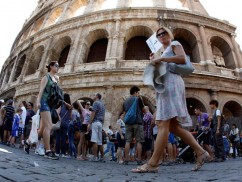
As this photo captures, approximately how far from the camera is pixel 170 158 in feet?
19.6

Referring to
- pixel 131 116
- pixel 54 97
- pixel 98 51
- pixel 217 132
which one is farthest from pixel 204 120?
pixel 98 51

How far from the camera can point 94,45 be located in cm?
1606

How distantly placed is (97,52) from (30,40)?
613 cm

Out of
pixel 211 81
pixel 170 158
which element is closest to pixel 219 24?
pixel 211 81

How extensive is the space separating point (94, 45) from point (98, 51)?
2.02ft

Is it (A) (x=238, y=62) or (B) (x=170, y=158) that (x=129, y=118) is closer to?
(B) (x=170, y=158)

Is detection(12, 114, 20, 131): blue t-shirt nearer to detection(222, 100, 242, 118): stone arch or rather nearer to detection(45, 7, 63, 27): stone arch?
detection(222, 100, 242, 118): stone arch

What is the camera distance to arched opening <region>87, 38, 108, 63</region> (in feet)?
51.3

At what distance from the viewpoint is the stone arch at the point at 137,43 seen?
1462 centimetres

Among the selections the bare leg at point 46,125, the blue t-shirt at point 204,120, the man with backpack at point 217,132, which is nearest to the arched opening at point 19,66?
the bare leg at point 46,125

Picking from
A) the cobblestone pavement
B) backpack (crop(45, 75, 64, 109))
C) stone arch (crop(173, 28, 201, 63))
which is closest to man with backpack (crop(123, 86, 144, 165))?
backpack (crop(45, 75, 64, 109))

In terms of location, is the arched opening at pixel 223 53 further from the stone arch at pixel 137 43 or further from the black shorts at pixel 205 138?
the black shorts at pixel 205 138

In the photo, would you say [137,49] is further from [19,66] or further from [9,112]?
[19,66]

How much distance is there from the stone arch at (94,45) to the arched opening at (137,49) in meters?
1.74
